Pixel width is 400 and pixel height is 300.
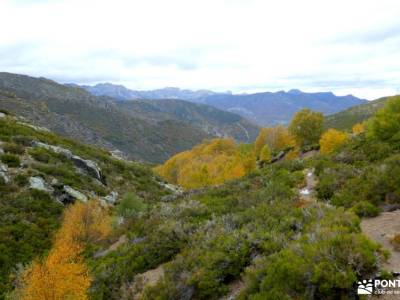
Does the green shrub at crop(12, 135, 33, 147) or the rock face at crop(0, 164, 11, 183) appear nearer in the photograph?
the rock face at crop(0, 164, 11, 183)

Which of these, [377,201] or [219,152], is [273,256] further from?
[219,152]

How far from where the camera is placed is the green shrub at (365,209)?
12.6m

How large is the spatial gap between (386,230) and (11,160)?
3945 cm

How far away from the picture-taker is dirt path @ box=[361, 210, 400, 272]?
8922 millimetres

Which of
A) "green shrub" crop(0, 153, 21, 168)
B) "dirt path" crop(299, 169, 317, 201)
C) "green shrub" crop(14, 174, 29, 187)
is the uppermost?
→ "dirt path" crop(299, 169, 317, 201)

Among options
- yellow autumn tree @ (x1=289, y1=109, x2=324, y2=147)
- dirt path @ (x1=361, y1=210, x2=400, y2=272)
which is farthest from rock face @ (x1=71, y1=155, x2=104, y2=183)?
yellow autumn tree @ (x1=289, y1=109, x2=324, y2=147)

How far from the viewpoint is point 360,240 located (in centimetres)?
849

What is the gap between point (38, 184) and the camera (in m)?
37.1

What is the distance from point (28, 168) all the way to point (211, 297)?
117 ft

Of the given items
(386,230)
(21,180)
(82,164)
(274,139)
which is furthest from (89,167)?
(274,139)
